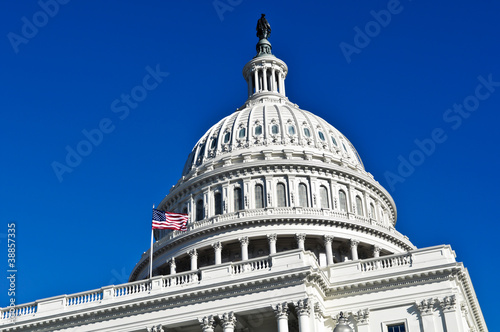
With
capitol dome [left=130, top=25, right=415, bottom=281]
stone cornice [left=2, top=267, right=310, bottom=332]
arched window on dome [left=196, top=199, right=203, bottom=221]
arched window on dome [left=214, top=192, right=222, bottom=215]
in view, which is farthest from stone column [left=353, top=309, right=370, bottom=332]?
arched window on dome [left=196, top=199, right=203, bottom=221]

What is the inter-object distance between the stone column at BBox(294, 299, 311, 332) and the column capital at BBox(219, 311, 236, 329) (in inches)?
165

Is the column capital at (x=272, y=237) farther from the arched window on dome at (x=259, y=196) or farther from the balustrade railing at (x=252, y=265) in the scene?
the balustrade railing at (x=252, y=265)

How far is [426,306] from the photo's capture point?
48219 millimetres

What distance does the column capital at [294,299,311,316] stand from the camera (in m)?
46.4

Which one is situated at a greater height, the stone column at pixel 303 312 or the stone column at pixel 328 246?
the stone column at pixel 328 246

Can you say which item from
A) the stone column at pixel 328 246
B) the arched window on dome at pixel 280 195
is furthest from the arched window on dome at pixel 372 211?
the arched window on dome at pixel 280 195

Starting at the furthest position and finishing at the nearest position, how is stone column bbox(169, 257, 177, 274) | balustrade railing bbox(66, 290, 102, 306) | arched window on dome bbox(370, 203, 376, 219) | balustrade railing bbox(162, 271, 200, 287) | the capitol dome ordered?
arched window on dome bbox(370, 203, 376, 219) < stone column bbox(169, 257, 177, 274) < the capitol dome < balustrade railing bbox(66, 290, 102, 306) < balustrade railing bbox(162, 271, 200, 287)

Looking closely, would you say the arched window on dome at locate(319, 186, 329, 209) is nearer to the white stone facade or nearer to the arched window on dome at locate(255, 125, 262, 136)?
the white stone facade

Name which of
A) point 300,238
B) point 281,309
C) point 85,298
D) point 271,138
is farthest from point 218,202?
point 281,309

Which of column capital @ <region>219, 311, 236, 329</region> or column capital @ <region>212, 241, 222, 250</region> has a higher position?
column capital @ <region>212, 241, 222, 250</region>

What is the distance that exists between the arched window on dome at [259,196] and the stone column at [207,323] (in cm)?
2772

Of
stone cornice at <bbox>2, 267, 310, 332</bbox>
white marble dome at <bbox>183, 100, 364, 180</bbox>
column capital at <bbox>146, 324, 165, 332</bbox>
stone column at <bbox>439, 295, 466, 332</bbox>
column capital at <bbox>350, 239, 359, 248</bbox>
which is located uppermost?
white marble dome at <bbox>183, 100, 364, 180</bbox>

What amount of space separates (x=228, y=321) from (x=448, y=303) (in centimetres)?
1395

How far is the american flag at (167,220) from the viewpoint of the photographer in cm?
6262
